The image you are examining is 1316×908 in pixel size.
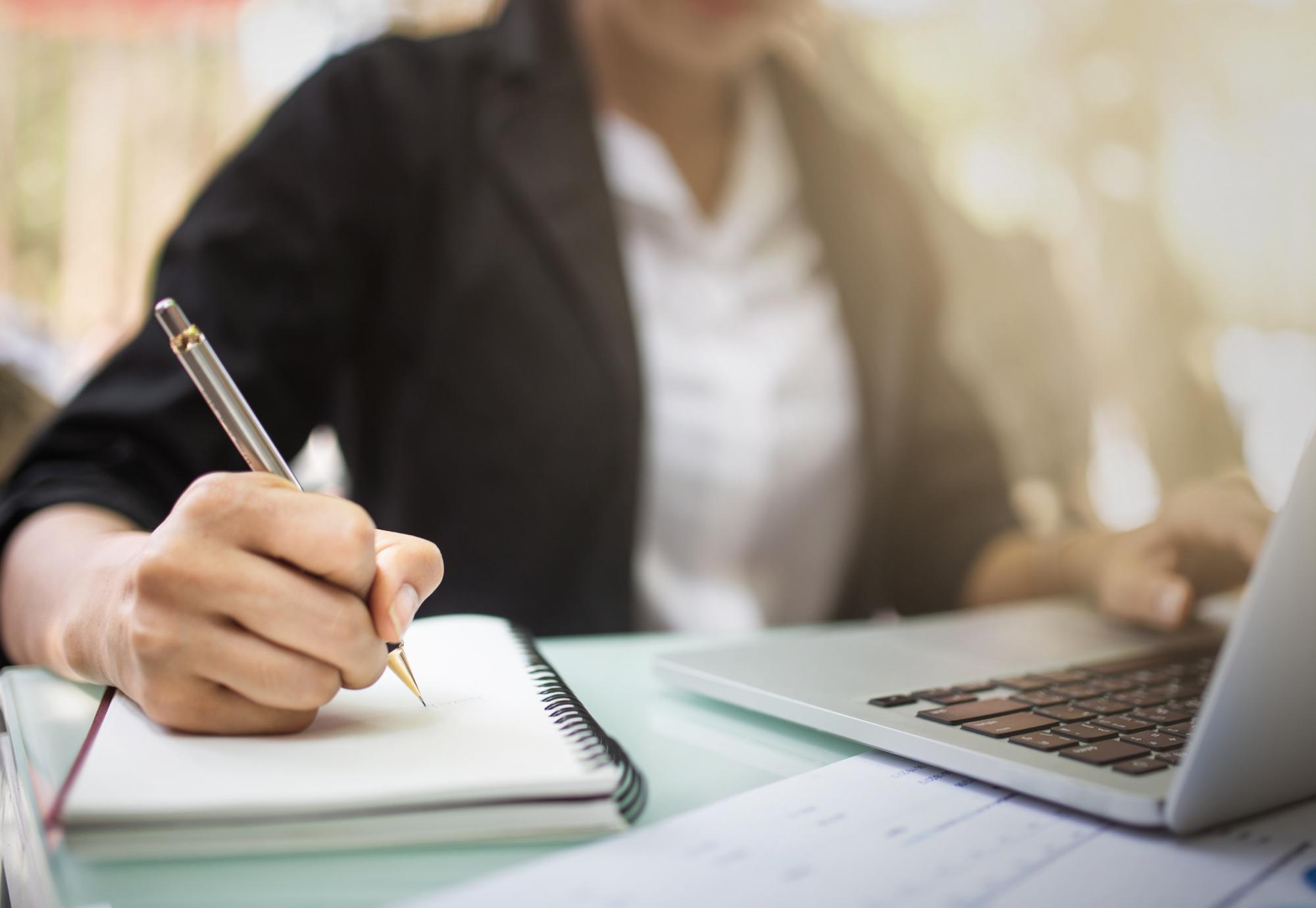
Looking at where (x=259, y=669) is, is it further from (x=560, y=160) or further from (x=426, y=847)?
(x=560, y=160)

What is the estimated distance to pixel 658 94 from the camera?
0.87 m

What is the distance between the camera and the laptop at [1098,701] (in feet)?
0.72

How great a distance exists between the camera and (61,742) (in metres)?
0.27

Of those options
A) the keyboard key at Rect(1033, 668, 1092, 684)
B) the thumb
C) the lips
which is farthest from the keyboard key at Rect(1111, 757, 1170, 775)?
the lips

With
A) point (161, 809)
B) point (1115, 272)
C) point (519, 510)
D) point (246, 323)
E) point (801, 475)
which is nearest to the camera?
point (161, 809)

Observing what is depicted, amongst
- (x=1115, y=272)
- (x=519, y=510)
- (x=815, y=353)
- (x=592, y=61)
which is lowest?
(x=519, y=510)

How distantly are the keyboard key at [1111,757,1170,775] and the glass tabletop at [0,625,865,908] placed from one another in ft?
0.27

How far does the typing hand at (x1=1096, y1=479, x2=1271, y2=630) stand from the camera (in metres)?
0.50

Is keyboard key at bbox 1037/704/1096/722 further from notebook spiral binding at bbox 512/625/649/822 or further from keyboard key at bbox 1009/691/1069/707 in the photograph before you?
notebook spiral binding at bbox 512/625/649/822

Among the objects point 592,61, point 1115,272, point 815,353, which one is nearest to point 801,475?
point 815,353

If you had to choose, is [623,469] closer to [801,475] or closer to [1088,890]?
[801,475]

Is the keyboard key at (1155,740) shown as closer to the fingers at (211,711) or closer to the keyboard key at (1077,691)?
the keyboard key at (1077,691)

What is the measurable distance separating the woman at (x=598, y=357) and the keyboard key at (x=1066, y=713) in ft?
0.75

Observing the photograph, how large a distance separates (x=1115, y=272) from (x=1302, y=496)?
1.55 meters
